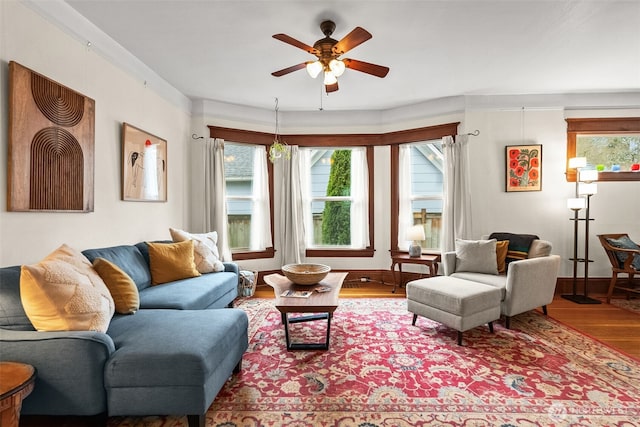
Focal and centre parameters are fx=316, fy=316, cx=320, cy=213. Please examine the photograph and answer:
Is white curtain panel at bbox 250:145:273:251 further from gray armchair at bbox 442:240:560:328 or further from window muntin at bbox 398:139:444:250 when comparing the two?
gray armchair at bbox 442:240:560:328

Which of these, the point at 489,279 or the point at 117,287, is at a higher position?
the point at 117,287

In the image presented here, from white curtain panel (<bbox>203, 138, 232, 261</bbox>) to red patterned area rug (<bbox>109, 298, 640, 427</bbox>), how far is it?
1.74m

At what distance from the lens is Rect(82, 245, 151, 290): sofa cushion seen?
262 centimetres

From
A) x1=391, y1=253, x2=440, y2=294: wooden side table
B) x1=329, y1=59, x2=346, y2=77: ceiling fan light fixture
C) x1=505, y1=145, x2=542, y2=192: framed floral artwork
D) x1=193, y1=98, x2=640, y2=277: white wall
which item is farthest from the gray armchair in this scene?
x1=329, y1=59, x2=346, y2=77: ceiling fan light fixture

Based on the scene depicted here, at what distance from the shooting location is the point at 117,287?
221 cm

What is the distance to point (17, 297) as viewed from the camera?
1.76 meters

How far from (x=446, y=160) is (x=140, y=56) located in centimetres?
396

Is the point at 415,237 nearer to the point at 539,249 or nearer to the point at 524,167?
the point at 539,249

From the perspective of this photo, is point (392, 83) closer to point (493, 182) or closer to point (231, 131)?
point (493, 182)

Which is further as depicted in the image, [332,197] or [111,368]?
[332,197]

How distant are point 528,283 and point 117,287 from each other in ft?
11.7

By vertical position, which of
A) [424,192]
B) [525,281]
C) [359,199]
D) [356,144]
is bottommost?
[525,281]

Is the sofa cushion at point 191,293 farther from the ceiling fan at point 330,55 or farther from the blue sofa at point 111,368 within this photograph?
the ceiling fan at point 330,55

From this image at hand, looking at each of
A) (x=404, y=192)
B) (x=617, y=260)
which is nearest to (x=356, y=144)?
(x=404, y=192)
